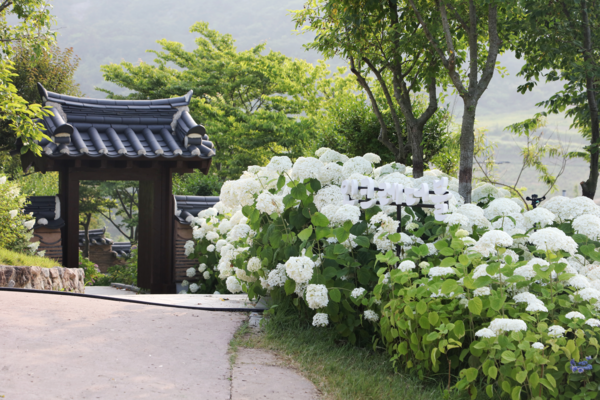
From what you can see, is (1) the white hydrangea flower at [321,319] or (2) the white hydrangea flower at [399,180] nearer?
(1) the white hydrangea flower at [321,319]

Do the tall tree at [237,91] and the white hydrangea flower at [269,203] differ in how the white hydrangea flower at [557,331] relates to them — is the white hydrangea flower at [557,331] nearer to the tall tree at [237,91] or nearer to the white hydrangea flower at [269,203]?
the white hydrangea flower at [269,203]

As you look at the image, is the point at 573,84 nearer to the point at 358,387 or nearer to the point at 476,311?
the point at 476,311

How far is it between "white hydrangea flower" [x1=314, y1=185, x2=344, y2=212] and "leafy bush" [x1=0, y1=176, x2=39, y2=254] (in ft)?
15.8

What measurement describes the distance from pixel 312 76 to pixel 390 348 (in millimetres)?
17593

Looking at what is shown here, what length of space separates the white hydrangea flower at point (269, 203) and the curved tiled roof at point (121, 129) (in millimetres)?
3940

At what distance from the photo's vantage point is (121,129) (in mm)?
7715

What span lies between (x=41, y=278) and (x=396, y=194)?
415 cm

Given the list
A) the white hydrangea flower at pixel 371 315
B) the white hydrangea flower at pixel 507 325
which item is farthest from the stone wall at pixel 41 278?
the white hydrangea flower at pixel 507 325

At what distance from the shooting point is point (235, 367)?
278cm

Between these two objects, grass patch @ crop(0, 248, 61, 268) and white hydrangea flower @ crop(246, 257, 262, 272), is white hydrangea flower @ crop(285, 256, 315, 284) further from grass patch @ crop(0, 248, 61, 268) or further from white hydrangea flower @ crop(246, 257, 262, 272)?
grass patch @ crop(0, 248, 61, 268)

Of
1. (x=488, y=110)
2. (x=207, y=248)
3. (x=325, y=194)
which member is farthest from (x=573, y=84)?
(x=488, y=110)

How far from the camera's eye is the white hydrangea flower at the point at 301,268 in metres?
3.15

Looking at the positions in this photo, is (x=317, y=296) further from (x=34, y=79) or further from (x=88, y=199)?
(x=88, y=199)

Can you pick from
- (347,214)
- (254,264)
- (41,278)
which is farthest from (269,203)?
(41,278)
